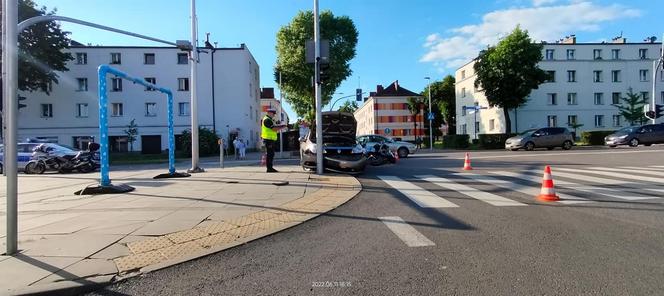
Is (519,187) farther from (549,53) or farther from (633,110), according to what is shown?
(549,53)

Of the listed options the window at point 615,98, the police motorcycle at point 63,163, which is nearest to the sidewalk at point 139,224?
the police motorcycle at point 63,163

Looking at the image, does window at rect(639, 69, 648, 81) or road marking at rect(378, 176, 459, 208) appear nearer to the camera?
road marking at rect(378, 176, 459, 208)

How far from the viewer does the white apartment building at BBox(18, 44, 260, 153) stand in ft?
135

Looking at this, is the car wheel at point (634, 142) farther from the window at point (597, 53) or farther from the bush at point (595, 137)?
the window at point (597, 53)

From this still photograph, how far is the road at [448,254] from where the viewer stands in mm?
3762

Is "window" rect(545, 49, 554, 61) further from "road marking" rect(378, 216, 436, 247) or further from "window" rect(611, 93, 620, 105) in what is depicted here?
"road marking" rect(378, 216, 436, 247)

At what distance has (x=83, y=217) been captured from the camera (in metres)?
6.71

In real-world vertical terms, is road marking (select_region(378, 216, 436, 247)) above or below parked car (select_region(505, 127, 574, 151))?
below

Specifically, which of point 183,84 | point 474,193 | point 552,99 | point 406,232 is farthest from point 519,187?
point 552,99

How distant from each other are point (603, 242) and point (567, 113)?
169 ft

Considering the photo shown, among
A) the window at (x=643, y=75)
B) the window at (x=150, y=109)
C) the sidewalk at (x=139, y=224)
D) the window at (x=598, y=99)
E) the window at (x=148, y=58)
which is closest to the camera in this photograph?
the sidewalk at (x=139, y=224)

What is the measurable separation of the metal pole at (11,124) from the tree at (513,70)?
4080cm

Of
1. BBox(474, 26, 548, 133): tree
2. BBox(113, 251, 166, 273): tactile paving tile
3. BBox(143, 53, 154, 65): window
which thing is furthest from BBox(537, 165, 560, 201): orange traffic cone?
BBox(143, 53, 154, 65): window

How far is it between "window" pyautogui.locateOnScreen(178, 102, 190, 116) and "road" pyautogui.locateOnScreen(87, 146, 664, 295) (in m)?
37.5
